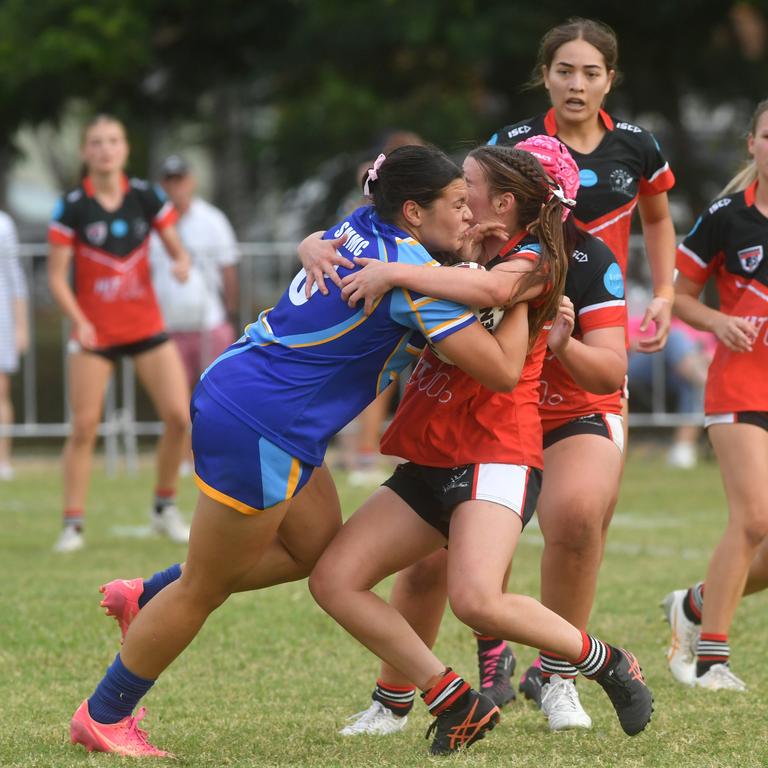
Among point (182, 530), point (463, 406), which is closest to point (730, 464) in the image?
point (463, 406)

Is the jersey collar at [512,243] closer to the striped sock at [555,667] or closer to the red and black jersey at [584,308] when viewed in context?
the red and black jersey at [584,308]

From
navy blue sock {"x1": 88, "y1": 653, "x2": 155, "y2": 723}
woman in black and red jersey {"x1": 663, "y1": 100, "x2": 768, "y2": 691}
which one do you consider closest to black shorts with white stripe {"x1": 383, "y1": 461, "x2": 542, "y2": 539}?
navy blue sock {"x1": 88, "y1": 653, "x2": 155, "y2": 723}

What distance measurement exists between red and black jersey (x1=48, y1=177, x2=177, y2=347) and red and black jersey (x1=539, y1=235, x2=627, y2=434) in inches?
157

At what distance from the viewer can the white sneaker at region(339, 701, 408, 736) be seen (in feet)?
15.0

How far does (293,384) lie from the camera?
408cm

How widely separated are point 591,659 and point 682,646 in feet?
4.40

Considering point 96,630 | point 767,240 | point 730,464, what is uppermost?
point 767,240

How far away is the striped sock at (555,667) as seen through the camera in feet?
15.4

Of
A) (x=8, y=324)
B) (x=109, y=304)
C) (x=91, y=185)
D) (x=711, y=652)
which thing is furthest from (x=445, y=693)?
(x=8, y=324)

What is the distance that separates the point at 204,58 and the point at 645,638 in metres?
12.2

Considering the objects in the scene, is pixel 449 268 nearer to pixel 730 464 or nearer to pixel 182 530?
pixel 730 464

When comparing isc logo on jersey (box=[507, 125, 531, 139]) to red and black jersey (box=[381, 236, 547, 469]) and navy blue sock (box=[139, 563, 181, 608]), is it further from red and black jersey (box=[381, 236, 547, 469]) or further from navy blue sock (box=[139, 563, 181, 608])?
navy blue sock (box=[139, 563, 181, 608])

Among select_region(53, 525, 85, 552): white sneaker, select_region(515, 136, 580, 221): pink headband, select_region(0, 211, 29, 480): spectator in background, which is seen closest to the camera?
select_region(515, 136, 580, 221): pink headband

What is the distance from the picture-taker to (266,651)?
580 centimetres
